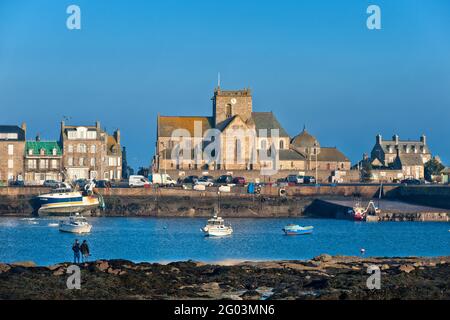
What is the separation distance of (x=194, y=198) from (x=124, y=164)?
138 feet

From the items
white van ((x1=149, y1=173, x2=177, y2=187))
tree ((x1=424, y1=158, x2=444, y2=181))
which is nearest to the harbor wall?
white van ((x1=149, y1=173, x2=177, y2=187))

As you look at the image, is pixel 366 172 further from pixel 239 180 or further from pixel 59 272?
pixel 59 272

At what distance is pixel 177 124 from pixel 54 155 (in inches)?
822

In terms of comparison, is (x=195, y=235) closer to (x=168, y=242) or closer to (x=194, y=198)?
(x=168, y=242)

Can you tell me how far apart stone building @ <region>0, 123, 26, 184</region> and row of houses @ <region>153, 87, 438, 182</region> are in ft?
56.2

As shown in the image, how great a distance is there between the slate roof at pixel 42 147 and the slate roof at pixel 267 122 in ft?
88.7

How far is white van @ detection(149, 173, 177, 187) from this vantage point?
11825 cm

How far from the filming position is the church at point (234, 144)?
134 metres

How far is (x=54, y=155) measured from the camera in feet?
401

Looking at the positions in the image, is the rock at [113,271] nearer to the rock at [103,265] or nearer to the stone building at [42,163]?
the rock at [103,265]

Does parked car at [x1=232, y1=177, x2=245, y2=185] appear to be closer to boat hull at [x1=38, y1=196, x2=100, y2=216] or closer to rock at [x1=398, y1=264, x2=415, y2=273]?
boat hull at [x1=38, y1=196, x2=100, y2=216]

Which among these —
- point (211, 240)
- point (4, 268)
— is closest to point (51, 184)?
point (211, 240)
